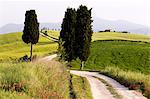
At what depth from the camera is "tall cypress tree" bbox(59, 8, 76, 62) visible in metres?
68.2

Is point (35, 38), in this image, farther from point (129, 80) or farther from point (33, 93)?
point (33, 93)

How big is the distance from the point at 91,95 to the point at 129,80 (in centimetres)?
1025

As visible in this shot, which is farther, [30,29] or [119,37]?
[119,37]

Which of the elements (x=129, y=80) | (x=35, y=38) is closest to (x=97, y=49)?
(x=35, y=38)

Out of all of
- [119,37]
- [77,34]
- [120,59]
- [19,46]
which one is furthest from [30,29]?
[119,37]

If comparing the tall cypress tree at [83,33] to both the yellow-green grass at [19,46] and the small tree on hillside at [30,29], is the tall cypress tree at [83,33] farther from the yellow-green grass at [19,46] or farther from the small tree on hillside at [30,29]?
the yellow-green grass at [19,46]

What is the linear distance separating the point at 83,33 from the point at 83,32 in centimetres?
31

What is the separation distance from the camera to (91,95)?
26891 millimetres

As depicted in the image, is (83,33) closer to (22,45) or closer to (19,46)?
(19,46)

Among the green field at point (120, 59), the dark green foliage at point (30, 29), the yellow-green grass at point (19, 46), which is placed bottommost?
the yellow-green grass at point (19, 46)

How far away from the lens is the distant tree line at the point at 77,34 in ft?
223

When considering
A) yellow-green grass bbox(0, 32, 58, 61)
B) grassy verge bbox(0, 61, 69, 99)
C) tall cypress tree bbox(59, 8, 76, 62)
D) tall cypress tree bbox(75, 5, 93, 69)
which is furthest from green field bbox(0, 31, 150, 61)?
grassy verge bbox(0, 61, 69, 99)

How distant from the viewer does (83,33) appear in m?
68.7

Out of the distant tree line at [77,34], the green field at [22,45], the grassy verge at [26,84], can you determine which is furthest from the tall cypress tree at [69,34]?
the grassy verge at [26,84]
